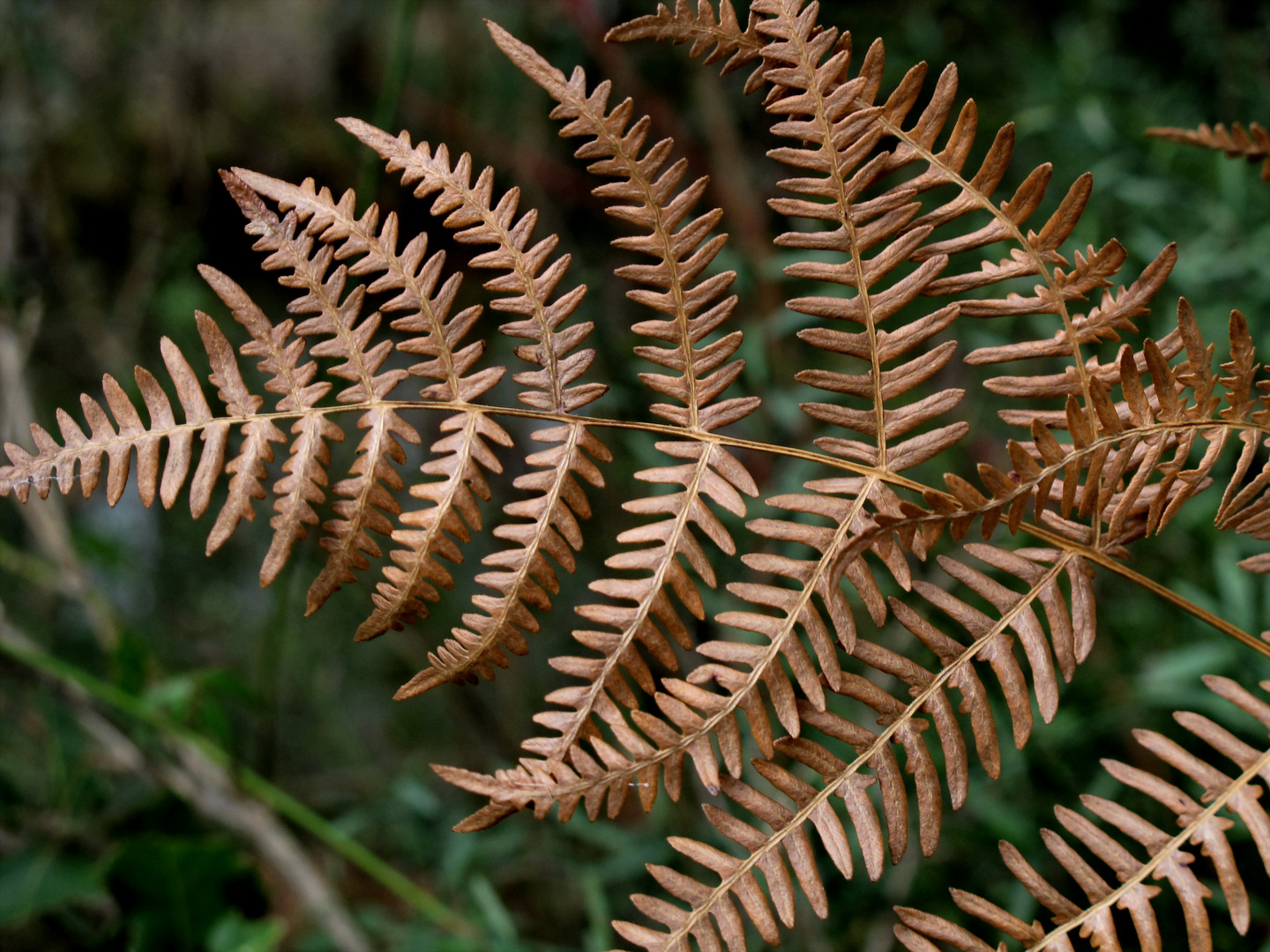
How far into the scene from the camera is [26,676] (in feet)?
3.37

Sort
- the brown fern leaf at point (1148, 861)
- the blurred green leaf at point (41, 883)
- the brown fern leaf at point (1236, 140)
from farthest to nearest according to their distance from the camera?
1. the blurred green leaf at point (41, 883)
2. the brown fern leaf at point (1236, 140)
3. the brown fern leaf at point (1148, 861)

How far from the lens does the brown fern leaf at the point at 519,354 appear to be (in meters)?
0.45

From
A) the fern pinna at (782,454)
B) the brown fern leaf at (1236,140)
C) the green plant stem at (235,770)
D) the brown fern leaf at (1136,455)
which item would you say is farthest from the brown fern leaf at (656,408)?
the green plant stem at (235,770)

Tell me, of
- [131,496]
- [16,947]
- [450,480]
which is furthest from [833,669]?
[131,496]

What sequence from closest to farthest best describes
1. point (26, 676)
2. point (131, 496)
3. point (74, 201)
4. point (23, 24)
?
point (26, 676), point (23, 24), point (131, 496), point (74, 201)

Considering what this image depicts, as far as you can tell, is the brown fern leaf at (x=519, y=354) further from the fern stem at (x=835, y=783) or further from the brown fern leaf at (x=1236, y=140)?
the brown fern leaf at (x=1236, y=140)

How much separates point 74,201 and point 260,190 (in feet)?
9.70

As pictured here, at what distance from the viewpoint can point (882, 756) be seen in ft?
1.45

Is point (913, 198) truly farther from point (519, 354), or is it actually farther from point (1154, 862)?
point (1154, 862)

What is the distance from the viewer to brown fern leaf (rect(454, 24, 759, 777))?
0.45 m

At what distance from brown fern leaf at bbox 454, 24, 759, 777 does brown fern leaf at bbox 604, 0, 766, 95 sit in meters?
0.03

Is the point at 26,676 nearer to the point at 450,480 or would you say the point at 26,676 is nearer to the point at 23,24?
the point at 450,480

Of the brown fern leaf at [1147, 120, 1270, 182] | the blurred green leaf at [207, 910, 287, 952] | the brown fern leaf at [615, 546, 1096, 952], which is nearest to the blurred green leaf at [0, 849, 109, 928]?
the blurred green leaf at [207, 910, 287, 952]

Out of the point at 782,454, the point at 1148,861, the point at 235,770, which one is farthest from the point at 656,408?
the point at 235,770
